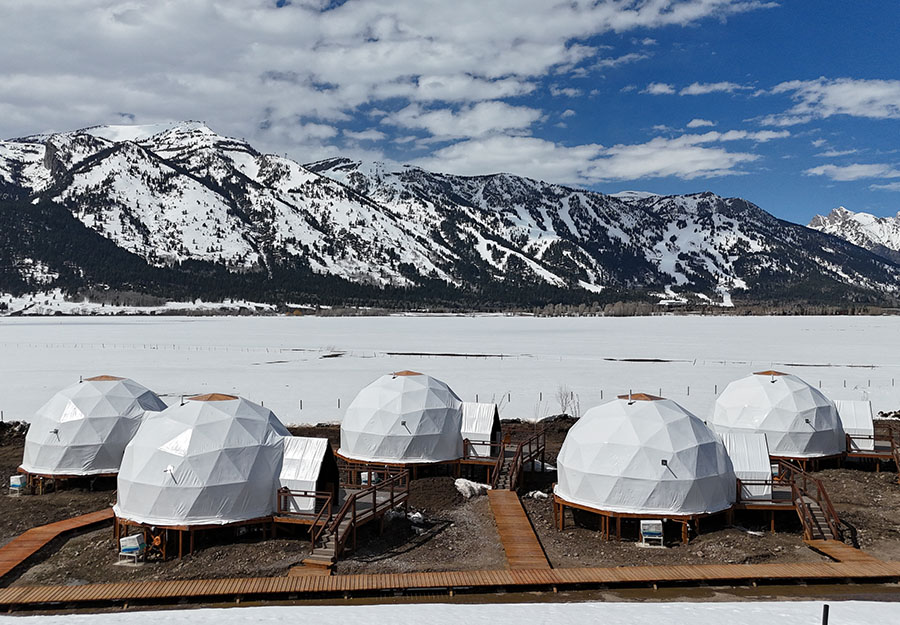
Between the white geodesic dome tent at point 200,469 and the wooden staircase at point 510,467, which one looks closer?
the white geodesic dome tent at point 200,469

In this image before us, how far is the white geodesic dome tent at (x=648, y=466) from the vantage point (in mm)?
23188

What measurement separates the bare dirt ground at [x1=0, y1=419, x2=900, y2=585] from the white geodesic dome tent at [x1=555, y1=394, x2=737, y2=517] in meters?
1.18

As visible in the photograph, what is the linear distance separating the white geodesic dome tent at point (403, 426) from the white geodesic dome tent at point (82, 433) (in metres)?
9.72

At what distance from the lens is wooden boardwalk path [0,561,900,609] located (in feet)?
59.7

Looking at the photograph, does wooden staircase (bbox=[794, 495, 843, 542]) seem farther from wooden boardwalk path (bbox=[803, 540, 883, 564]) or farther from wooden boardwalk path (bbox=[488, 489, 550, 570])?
wooden boardwalk path (bbox=[488, 489, 550, 570])

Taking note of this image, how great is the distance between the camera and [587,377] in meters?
59.9

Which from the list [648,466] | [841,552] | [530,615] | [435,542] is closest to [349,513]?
[435,542]

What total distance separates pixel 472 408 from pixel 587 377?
94.7ft

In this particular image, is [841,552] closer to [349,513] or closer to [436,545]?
[436,545]

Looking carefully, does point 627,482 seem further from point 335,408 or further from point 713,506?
point 335,408

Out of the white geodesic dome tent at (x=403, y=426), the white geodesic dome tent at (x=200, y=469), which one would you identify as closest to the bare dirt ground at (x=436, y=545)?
the white geodesic dome tent at (x=200, y=469)

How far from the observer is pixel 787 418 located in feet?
107

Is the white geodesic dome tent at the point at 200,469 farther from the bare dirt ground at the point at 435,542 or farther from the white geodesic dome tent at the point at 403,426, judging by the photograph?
the white geodesic dome tent at the point at 403,426

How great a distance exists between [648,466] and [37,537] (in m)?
20.9
